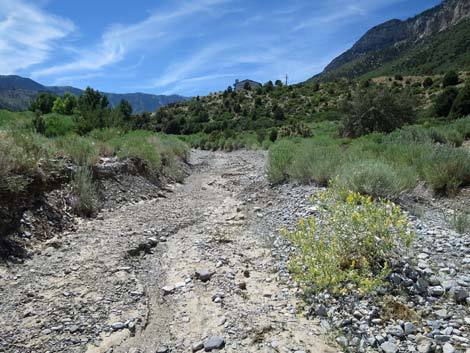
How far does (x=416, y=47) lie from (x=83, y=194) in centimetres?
8945

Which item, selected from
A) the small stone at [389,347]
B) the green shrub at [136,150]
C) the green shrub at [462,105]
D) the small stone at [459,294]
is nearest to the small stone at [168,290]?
the small stone at [389,347]

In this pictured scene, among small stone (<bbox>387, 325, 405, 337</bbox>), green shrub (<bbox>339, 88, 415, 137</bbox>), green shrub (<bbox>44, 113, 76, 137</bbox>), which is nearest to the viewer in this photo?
small stone (<bbox>387, 325, 405, 337</bbox>)

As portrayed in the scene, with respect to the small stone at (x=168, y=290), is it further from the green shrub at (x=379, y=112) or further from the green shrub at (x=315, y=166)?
the green shrub at (x=379, y=112)

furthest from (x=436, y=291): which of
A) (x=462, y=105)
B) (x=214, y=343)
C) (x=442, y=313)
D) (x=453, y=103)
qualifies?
(x=453, y=103)

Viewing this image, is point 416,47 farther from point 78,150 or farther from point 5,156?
point 5,156

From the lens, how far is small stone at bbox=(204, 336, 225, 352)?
2.81m

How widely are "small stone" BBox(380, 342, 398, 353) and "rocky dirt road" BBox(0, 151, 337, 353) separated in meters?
0.42

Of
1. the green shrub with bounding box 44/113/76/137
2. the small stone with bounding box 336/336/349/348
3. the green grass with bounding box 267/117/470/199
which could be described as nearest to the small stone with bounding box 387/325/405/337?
the small stone with bounding box 336/336/349/348

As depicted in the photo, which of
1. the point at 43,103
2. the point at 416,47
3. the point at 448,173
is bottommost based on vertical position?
the point at 448,173

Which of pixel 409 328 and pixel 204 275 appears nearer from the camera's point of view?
pixel 409 328

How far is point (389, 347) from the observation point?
255 cm

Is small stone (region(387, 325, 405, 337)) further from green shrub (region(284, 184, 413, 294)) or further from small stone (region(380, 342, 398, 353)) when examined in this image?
green shrub (region(284, 184, 413, 294))

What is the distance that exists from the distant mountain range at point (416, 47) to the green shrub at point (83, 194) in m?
44.1

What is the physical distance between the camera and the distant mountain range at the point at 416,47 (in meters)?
51.2
